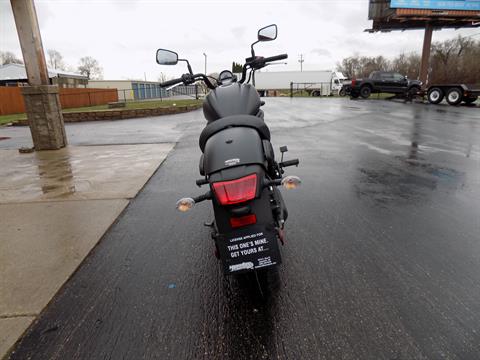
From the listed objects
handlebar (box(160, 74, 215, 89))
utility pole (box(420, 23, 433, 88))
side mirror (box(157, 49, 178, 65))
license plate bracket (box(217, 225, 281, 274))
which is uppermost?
utility pole (box(420, 23, 433, 88))

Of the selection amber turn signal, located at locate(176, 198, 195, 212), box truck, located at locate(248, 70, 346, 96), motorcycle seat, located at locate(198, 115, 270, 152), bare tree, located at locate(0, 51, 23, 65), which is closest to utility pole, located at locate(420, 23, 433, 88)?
box truck, located at locate(248, 70, 346, 96)

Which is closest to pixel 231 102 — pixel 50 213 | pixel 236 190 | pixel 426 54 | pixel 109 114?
pixel 236 190

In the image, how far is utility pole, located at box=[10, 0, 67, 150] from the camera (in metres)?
7.02

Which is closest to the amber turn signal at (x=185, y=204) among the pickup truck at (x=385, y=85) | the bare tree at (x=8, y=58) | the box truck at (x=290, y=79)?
the pickup truck at (x=385, y=85)

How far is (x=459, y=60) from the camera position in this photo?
3519 cm

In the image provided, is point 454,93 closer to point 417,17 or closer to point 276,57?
point 417,17

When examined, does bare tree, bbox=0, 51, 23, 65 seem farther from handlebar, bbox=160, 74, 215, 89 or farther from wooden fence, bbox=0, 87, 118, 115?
handlebar, bbox=160, 74, 215, 89

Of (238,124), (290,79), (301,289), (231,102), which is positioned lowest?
(301,289)

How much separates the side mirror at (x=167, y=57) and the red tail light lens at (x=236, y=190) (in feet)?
7.70

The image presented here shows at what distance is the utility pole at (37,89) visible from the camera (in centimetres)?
702

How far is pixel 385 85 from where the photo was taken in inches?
928

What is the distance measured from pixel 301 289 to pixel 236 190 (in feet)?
3.11

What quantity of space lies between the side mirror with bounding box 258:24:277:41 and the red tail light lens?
235 cm

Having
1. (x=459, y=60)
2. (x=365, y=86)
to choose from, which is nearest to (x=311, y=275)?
(x=365, y=86)
